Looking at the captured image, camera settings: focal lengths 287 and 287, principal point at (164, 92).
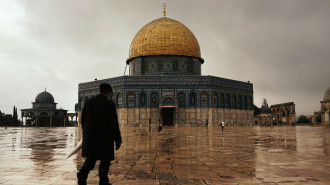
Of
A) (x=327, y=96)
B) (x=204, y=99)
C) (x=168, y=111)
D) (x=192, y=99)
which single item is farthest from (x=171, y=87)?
(x=327, y=96)

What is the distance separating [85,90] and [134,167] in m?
38.3

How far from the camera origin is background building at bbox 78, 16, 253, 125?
3559 centimetres

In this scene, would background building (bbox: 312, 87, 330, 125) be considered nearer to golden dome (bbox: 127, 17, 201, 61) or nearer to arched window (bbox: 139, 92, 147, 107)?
golden dome (bbox: 127, 17, 201, 61)

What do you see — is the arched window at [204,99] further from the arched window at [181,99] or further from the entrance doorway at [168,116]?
the entrance doorway at [168,116]

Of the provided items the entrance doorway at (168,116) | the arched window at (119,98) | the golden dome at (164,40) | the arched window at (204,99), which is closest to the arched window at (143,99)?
the arched window at (119,98)

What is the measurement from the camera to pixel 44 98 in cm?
6019

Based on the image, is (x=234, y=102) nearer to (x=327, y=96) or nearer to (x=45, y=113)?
(x=327, y=96)

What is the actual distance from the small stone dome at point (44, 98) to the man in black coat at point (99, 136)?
61.1m

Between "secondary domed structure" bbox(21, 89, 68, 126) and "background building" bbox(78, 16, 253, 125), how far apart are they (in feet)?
59.6

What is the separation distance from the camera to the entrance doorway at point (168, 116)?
36.5 metres

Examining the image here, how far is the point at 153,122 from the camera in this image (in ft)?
116

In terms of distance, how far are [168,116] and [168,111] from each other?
655 millimetres

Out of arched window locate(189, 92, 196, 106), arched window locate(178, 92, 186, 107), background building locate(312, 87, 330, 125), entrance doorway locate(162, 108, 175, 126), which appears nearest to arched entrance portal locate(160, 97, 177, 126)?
entrance doorway locate(162, 108, 175, 126)

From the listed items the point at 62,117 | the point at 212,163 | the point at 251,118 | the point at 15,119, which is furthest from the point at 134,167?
the point at 15,119
